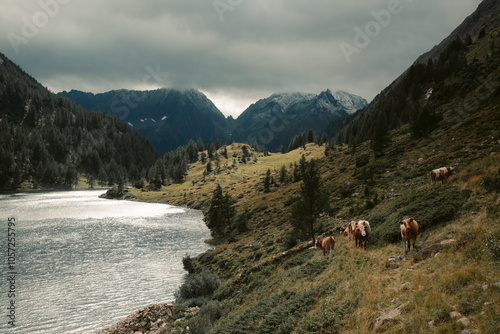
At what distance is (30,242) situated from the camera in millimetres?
48500

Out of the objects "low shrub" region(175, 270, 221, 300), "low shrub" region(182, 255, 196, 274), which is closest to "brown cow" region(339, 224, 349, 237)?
"low shrub" region(175, 270, 221, 300)

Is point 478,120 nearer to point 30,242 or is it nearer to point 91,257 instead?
point 91,257

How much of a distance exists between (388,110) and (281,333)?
128 metres

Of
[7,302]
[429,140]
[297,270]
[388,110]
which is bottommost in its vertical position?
[7,302]

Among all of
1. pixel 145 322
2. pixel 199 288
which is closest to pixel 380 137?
pixel 199 288

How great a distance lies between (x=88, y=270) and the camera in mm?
36000

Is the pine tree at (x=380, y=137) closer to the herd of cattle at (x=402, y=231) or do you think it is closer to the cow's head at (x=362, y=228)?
the herd of cattle at (x=402, y=231)

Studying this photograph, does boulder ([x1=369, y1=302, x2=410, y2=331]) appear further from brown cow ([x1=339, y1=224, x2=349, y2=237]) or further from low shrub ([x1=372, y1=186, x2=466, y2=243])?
brown cow ([x1=339, y1=224, x2=349, y2=237])

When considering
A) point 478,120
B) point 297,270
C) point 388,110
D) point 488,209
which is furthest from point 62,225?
point 388,110

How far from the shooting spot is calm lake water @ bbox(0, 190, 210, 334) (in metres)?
24.3

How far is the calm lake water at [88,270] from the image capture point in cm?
2428

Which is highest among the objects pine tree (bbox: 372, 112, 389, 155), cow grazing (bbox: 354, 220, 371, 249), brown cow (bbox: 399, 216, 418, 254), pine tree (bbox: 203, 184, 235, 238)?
pine tree (bbox: 372, 112, 389, 155)

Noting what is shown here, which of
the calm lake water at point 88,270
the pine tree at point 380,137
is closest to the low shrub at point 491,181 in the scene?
the calm lake water at point 88,270

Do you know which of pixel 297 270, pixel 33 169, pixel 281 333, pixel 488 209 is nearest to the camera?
pixel 281 333
